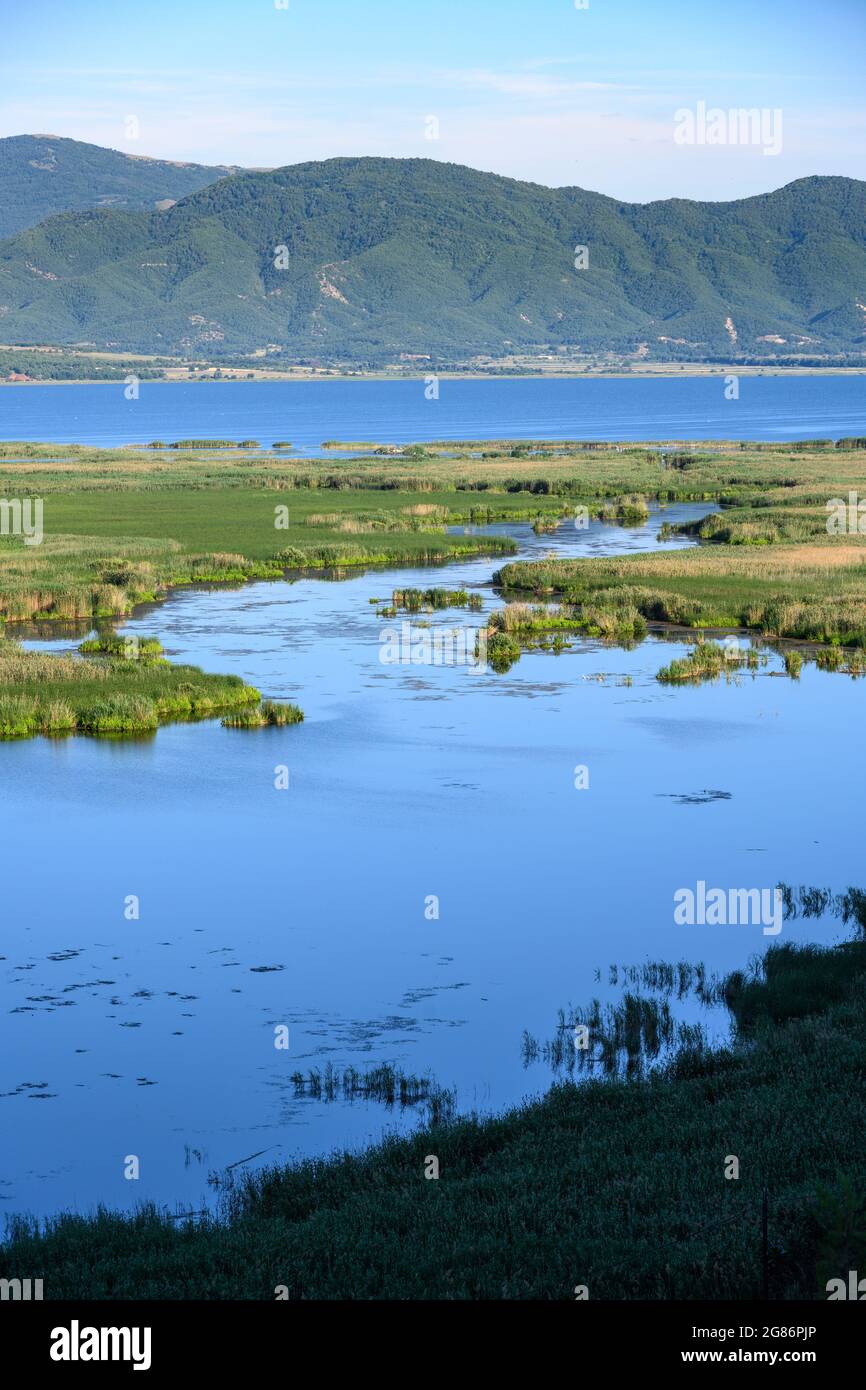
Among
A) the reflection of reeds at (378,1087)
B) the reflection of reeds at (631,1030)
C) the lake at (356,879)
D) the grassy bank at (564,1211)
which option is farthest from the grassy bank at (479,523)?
the grassy bank at (564,1211)

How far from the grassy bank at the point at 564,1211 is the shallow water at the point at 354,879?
5.98 feet

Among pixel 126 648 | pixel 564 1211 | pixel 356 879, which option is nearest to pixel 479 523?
pixel 126 648

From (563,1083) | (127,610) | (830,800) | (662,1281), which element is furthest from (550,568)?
(662,1281)

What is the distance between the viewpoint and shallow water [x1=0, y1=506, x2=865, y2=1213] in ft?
63.5

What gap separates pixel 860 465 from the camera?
372 ft

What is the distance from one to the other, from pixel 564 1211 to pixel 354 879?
47.8 ft

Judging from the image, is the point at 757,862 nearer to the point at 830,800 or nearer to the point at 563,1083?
the point at 830,800

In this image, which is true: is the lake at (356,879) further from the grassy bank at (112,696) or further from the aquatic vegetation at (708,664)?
the grassy bank at (112,696)

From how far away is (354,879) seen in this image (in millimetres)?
28562

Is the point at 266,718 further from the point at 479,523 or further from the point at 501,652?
the point at 479,523

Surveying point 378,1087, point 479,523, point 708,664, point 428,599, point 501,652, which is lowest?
point 378,1087

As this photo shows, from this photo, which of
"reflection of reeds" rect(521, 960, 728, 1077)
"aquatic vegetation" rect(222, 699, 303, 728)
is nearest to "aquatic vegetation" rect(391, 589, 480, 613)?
"aquatic vegetation" rect(222, 699, 303, 728)

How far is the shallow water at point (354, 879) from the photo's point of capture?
19.4m

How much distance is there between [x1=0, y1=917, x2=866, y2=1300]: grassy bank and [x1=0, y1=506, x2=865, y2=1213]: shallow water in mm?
1822
